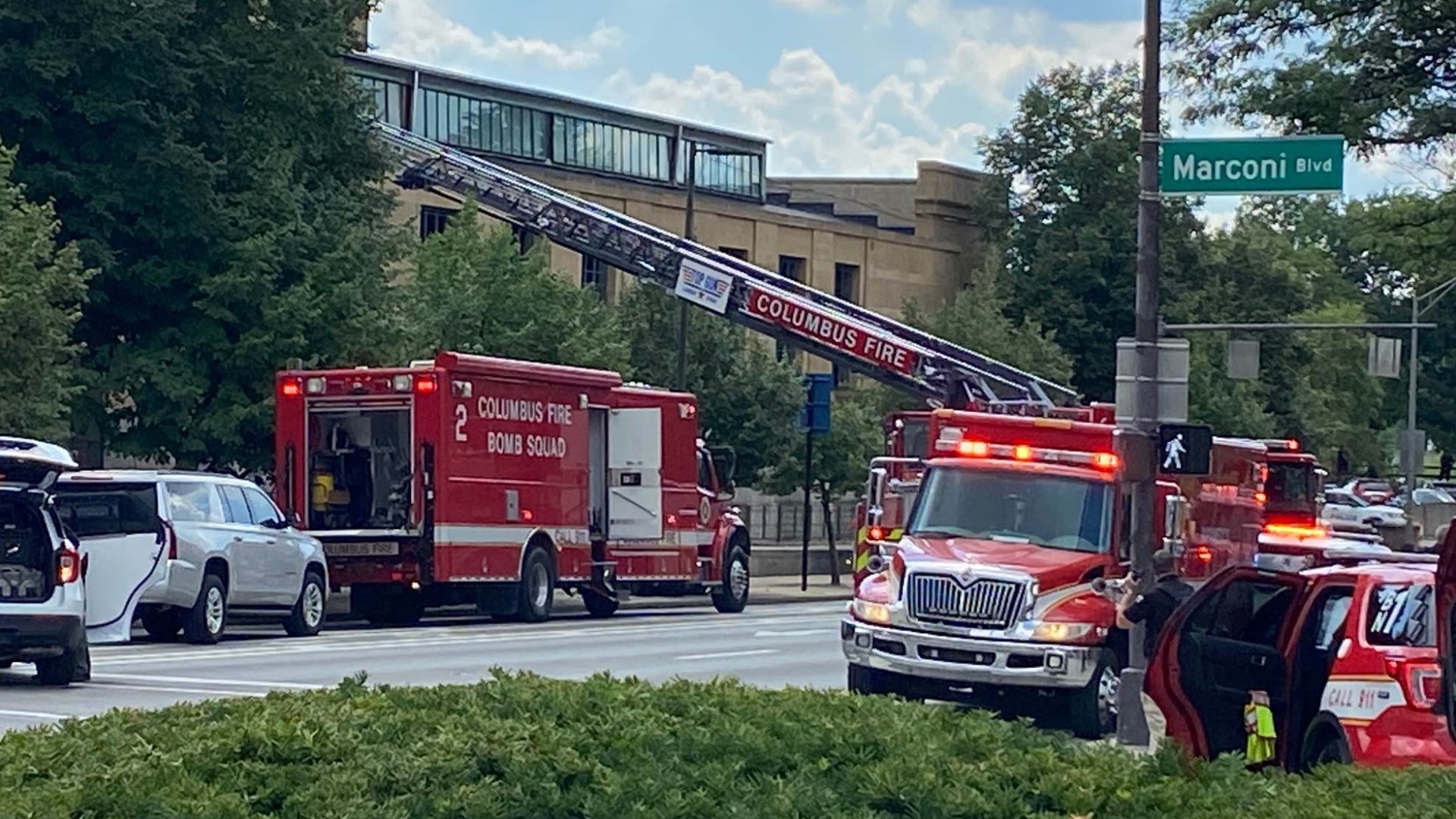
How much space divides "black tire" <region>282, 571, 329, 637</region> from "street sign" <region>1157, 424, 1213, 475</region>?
40.0ft

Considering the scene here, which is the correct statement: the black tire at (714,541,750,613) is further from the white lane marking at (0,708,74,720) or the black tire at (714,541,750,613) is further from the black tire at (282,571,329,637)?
the white lane marking at (0,708,74,720)

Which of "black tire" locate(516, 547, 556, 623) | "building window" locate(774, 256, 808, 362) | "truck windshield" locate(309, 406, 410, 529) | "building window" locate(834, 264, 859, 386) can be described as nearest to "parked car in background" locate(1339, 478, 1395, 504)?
"building window" locate(834, 264, 859, 386)

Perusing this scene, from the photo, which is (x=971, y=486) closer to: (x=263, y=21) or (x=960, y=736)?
(x=960, y=736)

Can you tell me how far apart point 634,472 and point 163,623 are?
9515 millimetres

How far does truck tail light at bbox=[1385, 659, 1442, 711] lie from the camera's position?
1139 centimetres

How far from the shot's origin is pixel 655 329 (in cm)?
4709

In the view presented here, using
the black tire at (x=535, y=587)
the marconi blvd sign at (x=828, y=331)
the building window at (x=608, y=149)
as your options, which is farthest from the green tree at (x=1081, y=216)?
the black tire at (x=535, y=587)

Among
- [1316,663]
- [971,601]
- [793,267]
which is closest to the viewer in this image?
[1316,663]

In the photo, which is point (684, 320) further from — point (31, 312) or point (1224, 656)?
point (1224, 656)

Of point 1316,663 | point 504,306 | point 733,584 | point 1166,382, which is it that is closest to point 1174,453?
point 1166,382

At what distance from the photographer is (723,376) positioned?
46594mm

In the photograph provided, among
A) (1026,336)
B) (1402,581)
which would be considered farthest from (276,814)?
(1026,336)

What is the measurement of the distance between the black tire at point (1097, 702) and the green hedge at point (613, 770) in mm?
9360

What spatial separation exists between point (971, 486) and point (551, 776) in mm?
11915
